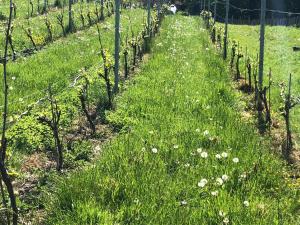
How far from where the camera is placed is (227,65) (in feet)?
48.0

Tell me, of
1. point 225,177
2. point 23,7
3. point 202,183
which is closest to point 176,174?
point 202,183

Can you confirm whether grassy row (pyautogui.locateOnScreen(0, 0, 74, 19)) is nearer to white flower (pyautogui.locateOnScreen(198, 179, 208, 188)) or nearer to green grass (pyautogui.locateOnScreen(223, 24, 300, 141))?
green grass (pyautogui.locateOnScreen(223, 24, 300, 141))

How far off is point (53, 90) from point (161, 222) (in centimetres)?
587

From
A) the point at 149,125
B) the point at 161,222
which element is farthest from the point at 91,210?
the point at 149,125

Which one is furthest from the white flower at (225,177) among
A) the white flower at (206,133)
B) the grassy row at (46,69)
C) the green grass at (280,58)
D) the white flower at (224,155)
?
the grassy row at (46,69)

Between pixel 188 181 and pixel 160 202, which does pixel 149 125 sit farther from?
pixel 160 202

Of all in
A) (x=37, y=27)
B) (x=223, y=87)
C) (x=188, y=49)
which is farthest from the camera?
(x=37, y=27)

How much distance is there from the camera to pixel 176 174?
5910mm

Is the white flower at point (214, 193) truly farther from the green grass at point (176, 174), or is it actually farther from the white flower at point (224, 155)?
the white flower at point (224, 155)

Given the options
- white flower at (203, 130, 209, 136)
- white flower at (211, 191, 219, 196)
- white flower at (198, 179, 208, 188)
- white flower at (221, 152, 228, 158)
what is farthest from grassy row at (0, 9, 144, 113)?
white flower at (211, 191, 219, 196)

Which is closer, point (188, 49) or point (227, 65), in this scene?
point (227, 65)

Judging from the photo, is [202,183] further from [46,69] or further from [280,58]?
[280,58]

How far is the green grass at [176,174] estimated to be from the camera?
485 cm

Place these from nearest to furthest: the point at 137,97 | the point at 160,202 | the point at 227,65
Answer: the point at 160,202
the point at 137,97
the point at 227,65
